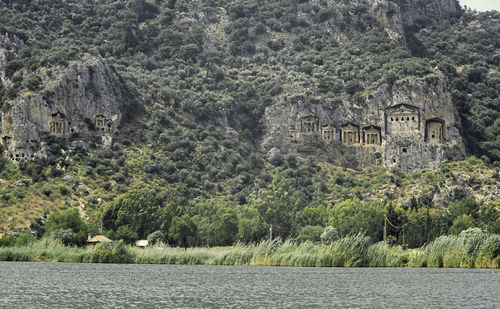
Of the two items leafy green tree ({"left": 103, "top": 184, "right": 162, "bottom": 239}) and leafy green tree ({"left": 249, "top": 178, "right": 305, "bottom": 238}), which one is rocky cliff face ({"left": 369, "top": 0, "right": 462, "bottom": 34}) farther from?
leafy green tree ({"left": 103, "top": 184, "right": 162, "bottom": 239})

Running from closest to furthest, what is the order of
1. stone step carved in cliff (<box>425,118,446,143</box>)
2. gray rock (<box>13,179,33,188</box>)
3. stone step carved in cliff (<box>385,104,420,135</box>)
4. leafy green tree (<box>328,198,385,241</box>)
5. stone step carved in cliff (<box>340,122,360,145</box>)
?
leafy green tree (<box>328,198,385,241</box>) → gray rock (<box>13,179,33,188</box>) → stone step carved in cliff (<box>425,118,446,143</box>) → stone step carved in cliff (<box>385,104,420,135</box>) → stone step carved in cliff (<box>340,122,360,145</box>)

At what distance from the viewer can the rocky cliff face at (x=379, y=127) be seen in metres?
121

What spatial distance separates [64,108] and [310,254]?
74.7 metres

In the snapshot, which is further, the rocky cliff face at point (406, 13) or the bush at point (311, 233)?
the rocky cliff face at point (406, 13)

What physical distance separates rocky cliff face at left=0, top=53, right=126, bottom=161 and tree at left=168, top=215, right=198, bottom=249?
3478 centimetres

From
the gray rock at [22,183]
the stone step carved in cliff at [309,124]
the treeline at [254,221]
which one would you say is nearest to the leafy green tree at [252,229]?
the treeline at [254,221]

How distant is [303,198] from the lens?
10662 cm

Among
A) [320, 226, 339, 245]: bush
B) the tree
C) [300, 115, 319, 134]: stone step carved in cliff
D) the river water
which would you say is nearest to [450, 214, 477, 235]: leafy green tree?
[320, 226, 339, 245]: bush

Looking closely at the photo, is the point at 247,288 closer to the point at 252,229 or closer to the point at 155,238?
the point at 155,238

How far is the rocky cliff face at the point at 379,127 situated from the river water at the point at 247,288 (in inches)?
2823

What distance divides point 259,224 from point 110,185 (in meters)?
29.0

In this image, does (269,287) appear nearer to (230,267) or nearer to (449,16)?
(230,267)

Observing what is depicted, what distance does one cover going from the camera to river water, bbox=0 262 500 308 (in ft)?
99.5

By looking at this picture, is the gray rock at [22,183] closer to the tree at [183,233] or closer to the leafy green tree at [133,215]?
the leafy green tree at [133,215]
